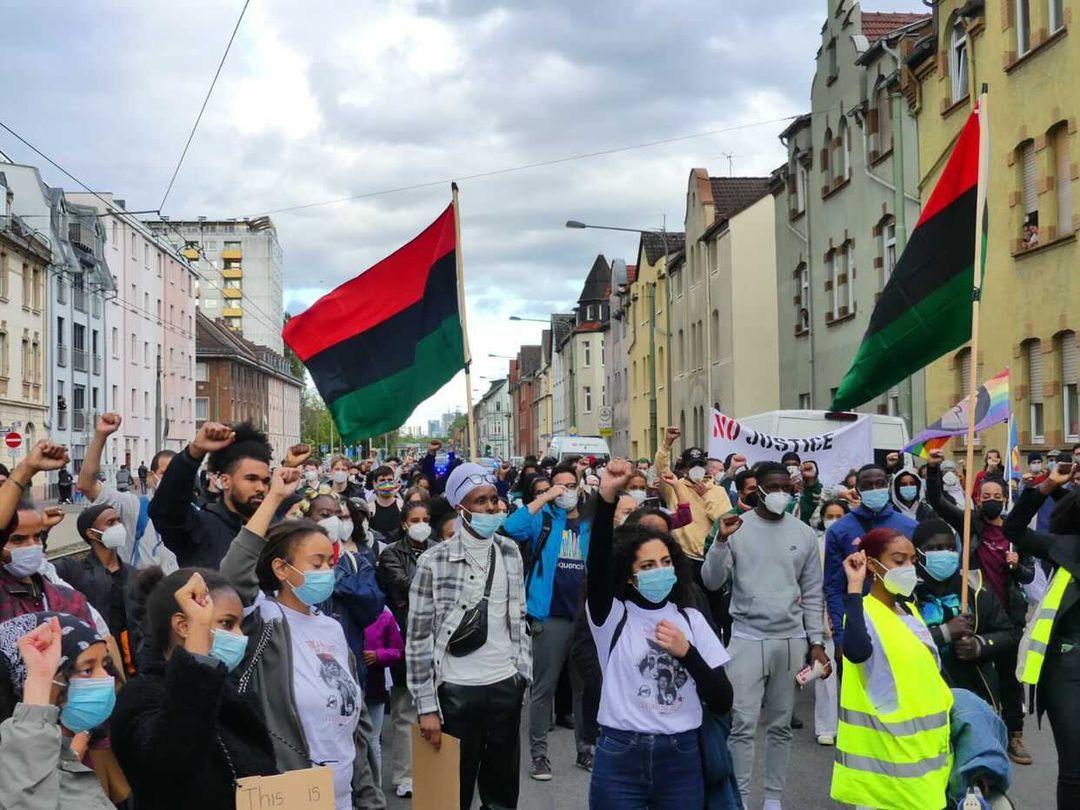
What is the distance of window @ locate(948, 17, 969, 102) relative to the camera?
2486cm

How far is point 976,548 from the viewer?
949 cm

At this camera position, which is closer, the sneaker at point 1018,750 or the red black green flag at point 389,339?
the sneaker at point 1018,750

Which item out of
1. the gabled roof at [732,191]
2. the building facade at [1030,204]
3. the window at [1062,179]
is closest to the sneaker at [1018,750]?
the building facade at [1030,204]

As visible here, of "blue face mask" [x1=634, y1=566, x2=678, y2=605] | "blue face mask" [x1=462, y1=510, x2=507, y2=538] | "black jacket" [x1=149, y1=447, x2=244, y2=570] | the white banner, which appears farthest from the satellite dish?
"blue face mask" [x1=634, y1=566, x2=678, y2=605]

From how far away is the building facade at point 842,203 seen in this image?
95.2 ft

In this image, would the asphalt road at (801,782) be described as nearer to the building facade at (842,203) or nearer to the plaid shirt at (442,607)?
the plaid shirt at (442,607)

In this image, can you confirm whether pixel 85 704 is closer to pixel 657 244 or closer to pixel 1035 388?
pixel 1035 388

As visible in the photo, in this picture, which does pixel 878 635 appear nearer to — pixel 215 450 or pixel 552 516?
pixel 215 450

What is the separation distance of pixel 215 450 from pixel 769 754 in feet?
12.1

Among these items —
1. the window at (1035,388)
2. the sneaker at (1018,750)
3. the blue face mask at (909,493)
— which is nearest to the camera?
the sneaker at (1018,750)

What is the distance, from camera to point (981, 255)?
7.94m

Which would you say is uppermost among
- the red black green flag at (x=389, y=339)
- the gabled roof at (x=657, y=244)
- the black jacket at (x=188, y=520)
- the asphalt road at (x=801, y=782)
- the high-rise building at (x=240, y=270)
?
the high-rise building at (x=240, y=270)

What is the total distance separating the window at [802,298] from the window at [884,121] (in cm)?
596

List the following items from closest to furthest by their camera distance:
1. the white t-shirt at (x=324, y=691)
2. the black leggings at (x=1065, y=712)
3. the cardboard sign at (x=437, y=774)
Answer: the white t-shirt at (x=324, y=691) < the cardboard sign at (x=437, y=774) < the black leggings at (x=1065, y=712)
